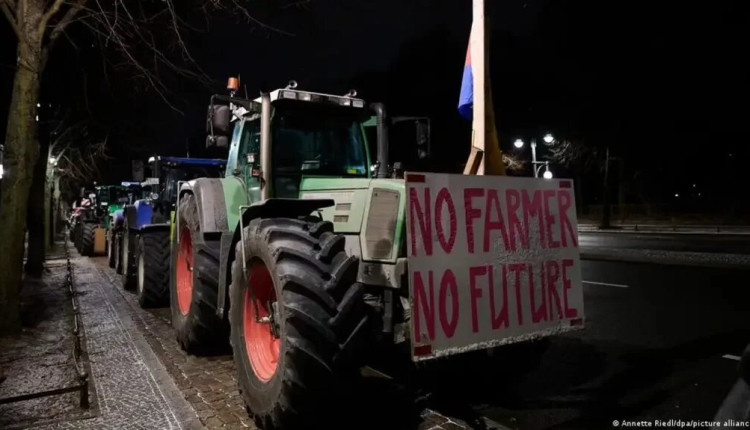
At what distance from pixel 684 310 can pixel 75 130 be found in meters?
24.2

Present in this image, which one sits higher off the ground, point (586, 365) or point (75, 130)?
point (75, 130)

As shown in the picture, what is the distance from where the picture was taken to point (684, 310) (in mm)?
8586

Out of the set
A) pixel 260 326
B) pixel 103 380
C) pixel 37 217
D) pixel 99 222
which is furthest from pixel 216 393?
pixel 99 222

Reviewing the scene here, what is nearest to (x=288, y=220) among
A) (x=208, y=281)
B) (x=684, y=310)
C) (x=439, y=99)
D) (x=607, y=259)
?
(x=208, y=281)

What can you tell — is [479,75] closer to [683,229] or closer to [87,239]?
[87,239]

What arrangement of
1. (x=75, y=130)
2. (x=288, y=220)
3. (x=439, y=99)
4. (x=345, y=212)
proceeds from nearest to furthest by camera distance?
(x=288, y=220), (x=345, y=212), (x=75, y=130), (x=439, y=99)

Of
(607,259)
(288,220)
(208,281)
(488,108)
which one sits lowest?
(607,259)

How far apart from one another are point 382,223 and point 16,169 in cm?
613

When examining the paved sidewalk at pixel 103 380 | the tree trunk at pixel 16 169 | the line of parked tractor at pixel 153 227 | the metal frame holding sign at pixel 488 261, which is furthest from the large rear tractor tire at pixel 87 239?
the metal frame holding sign at pixel 488 261

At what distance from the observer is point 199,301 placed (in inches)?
230

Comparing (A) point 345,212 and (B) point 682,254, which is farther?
(B) point 682,254

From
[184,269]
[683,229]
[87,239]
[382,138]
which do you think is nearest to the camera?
[382,138]

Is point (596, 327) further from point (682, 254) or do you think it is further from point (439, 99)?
point (439, 99)

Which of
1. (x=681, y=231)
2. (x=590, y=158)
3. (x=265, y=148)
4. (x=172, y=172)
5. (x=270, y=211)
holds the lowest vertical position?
(x=681, y=231)
